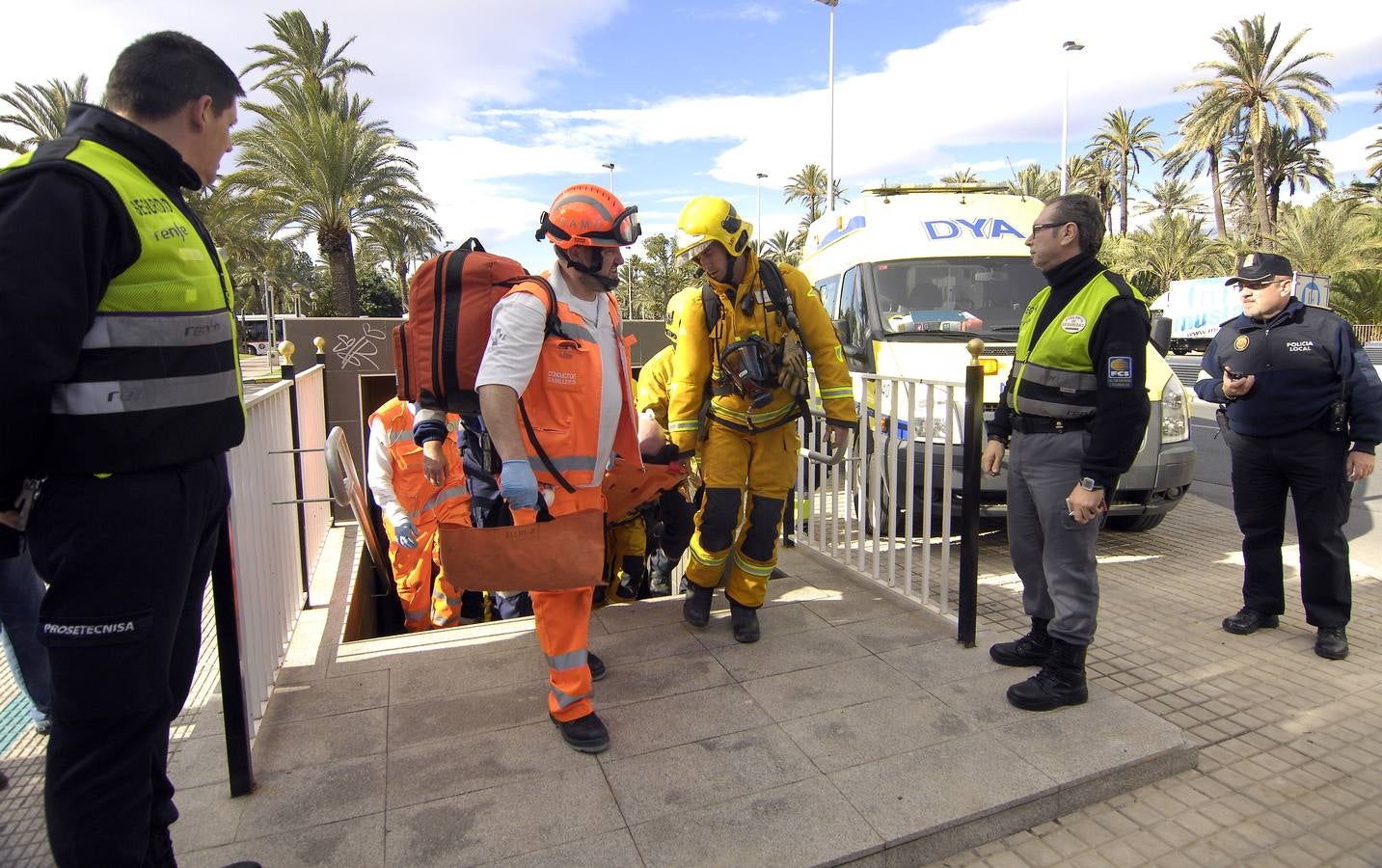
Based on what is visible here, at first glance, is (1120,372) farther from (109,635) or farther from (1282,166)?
(1282,166)

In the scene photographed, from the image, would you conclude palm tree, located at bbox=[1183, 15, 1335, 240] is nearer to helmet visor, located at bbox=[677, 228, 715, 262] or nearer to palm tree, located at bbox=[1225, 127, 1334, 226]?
palm tree, located at bbox=[1225, 127, 1334, 226]

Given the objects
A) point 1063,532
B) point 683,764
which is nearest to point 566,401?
point 683,764

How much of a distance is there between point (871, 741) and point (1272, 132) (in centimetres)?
3731

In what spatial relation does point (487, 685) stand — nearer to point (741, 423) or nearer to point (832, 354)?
point (741, 423)

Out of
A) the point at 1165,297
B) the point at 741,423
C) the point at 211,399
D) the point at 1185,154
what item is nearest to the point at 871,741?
the point at 741,423

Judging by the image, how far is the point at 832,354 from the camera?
3.93m

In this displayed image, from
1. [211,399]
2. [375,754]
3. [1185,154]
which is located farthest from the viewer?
[1185,154]

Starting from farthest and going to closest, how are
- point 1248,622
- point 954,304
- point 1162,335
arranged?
point 954,304 → point 1162,335 → point 1248,622

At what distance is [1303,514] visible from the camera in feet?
13.1

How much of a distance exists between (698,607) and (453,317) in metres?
1.91

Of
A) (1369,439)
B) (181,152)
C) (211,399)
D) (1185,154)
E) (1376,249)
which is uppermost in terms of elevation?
(1185,154)

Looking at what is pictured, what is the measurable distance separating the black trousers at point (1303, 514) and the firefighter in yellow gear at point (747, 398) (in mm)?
2153

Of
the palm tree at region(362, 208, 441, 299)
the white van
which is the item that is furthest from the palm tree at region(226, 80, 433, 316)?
the white van

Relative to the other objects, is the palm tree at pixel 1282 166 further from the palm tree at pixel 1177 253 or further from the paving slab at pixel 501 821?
the paving slab at pixel 501 821
